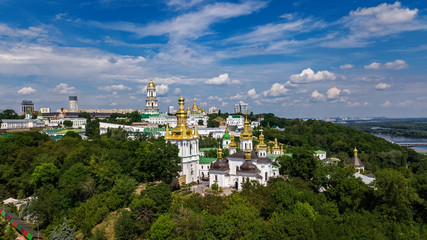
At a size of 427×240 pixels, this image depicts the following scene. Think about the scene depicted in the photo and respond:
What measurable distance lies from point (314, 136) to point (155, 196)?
6953 cm

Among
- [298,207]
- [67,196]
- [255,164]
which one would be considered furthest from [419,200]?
[67,196]

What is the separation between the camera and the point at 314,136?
275 ft

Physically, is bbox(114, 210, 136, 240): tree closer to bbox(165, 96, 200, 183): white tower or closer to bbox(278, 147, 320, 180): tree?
bbox(165, 96, 200, 183): white tower

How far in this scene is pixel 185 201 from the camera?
22.0 m

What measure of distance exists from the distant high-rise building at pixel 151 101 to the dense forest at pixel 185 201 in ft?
214

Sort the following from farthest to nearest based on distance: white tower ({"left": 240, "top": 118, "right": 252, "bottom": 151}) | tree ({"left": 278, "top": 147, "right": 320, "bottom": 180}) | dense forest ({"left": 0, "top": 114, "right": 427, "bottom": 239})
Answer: white tower ({"left": 240, "top": 118, "right": 252, "bottom": 151}) < tree ({"left": 278, "top": 147, "right": 320, "bottom": 180}) < dense forest ({"left": 0, "top": 114, "right": 427, "bottom": 239})

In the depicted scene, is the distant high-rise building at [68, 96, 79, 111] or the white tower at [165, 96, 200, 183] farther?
the distant high-rise building at [68, 96, 79, 111]

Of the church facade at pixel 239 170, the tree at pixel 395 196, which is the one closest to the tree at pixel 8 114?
the church facade at pixel 239 170

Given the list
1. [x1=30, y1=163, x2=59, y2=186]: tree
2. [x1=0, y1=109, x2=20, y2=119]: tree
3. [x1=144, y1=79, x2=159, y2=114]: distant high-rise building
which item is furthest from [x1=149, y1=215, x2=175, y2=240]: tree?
[x1=144, y1=79, x2=159, y2=114]: distant high-rise building

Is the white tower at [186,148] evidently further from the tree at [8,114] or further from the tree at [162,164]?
the tree at [8,114]

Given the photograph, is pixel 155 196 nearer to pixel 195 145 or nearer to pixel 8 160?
pixel 195 145

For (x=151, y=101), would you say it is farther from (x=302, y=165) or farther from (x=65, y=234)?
(x=65, y=234)

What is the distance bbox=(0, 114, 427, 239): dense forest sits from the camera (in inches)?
728

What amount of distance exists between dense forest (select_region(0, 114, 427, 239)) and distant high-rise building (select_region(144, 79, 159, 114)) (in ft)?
214
